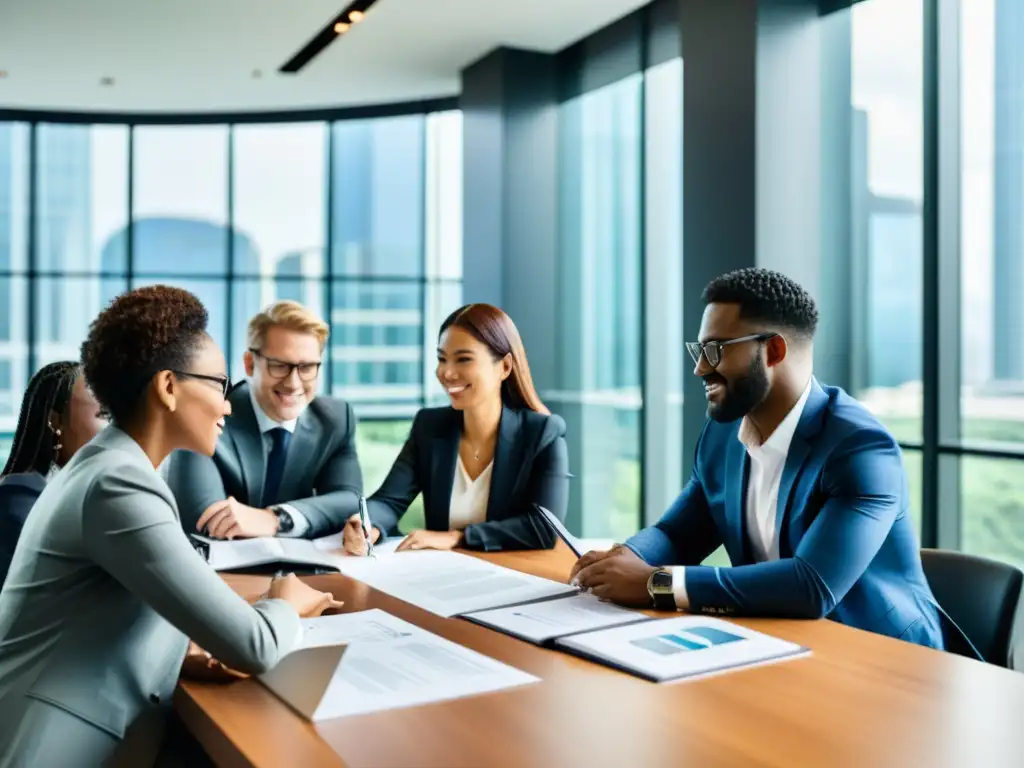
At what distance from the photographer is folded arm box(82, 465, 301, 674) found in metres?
1.51

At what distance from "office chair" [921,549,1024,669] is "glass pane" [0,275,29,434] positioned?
26.4 feet

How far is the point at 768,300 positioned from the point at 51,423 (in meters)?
1.76

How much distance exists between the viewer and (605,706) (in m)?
1.51

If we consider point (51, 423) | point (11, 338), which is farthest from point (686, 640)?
point (11, 338)

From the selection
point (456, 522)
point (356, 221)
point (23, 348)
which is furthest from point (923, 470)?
point (23, 348)

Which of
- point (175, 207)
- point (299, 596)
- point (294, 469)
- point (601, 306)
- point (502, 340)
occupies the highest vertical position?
point (175, 207)

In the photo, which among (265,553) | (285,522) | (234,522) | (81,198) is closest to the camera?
(265,553)

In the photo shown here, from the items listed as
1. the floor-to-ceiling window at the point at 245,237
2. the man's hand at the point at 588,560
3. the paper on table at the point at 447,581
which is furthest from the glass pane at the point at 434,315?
the man's hand at the point at 588,560

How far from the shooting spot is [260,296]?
8727 mm

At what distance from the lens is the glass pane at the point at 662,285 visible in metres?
6.16

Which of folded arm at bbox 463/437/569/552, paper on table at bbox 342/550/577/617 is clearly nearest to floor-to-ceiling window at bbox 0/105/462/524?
folded arm at bbox 463/437/569/552

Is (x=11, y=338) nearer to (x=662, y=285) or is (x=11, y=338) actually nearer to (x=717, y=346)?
(x=662, y=285)

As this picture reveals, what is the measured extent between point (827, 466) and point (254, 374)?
6.21 feet

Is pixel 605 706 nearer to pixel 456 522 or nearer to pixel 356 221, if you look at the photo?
pixel 456 522
